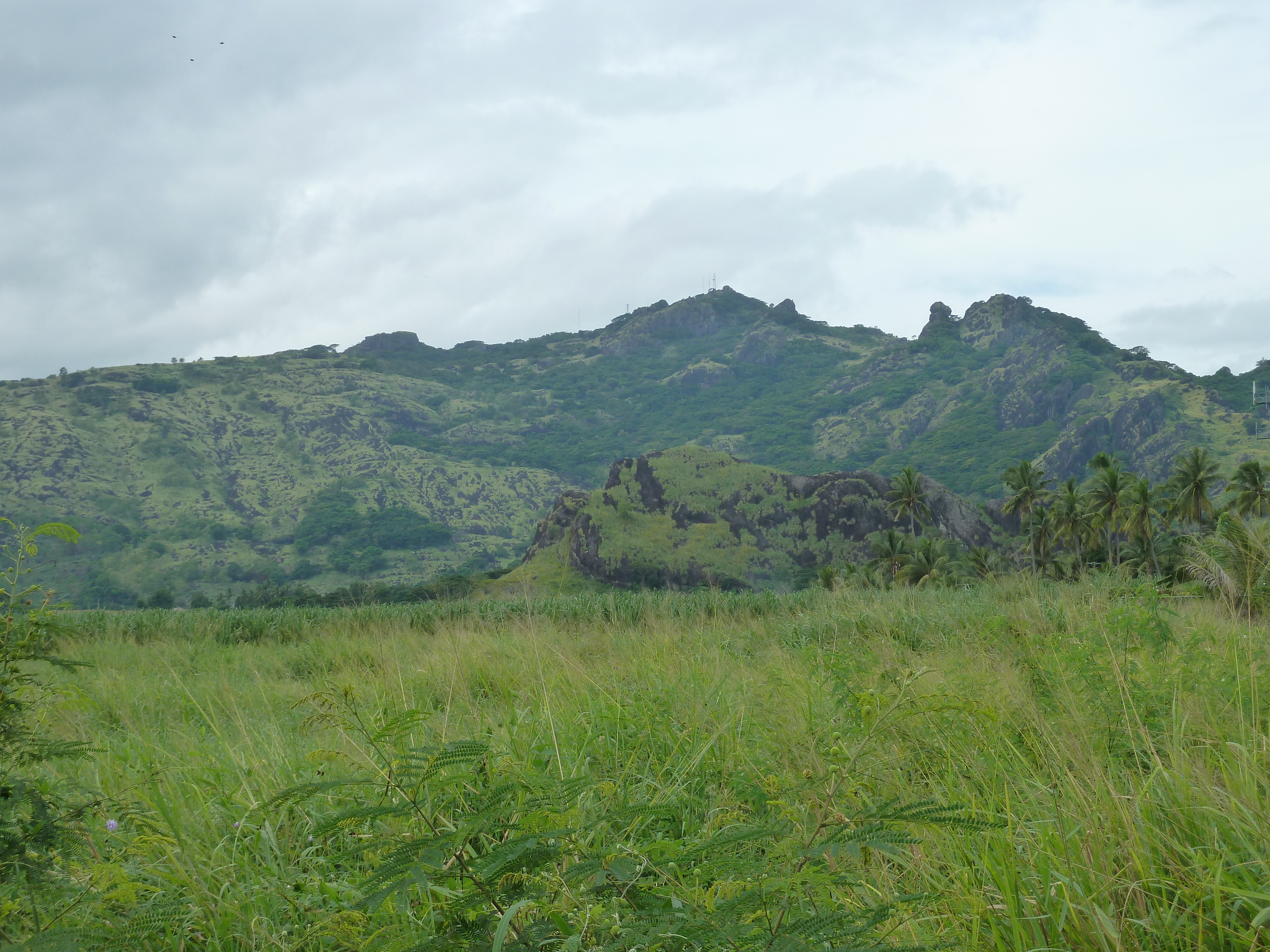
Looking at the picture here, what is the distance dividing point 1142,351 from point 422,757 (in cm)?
23906

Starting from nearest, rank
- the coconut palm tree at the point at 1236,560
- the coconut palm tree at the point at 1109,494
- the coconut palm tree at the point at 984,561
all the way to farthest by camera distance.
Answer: the coconut palm tree at the point at 1236,560
the coconut palm tree at the point at 984,561
the coconut palm tree at the point at 1109,494

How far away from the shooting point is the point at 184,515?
15088 centimetres

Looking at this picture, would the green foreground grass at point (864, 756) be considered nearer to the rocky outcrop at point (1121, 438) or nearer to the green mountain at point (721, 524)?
the green mountain at point (721, 524)

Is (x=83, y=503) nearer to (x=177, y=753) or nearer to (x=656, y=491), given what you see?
(x=656, y=491)

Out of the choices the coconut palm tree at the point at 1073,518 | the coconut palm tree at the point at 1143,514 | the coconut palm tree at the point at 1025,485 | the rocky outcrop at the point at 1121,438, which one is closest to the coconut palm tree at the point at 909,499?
the coconut palm tree at the point at 1025,485

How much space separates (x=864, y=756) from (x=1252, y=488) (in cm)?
5657

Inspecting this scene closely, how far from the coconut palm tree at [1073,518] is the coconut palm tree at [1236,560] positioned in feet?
178

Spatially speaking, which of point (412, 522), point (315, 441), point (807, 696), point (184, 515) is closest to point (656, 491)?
point (807, 696)

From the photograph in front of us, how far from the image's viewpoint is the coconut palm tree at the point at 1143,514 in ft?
156

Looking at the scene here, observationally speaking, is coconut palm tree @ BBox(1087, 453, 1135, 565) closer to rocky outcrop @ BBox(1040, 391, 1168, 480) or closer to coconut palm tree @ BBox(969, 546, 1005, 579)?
coconut palm tree @ BBox(969, 546, 1005, 579)

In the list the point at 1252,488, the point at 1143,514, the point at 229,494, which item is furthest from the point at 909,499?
the point at 229,494

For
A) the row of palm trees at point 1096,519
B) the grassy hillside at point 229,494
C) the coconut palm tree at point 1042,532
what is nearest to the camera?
the row of palm trees at point 1096,519

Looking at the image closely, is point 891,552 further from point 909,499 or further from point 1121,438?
point 1121,438

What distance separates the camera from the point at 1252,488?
47.4m
